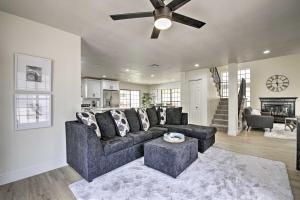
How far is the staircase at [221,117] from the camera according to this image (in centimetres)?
586

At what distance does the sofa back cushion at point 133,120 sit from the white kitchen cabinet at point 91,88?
4831 millimetres

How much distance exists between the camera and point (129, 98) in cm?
1061

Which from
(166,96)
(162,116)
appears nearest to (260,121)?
(162,116)

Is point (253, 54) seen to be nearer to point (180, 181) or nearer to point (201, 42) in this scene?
point (201, 42)

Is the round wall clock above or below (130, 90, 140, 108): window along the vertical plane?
above

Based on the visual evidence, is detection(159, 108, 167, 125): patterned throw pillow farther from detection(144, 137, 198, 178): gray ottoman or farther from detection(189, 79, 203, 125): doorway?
detection(189, 79, 203, 125): doorway

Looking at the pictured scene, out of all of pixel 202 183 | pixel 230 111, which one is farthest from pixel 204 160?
pixel 230 111

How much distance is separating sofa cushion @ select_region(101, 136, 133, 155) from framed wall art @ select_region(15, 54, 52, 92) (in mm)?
1331

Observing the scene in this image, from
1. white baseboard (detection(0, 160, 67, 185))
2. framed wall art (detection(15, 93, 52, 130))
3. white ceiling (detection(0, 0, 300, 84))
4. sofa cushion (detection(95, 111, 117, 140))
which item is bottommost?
white baseboard (detection(0, 160, 67, 185))

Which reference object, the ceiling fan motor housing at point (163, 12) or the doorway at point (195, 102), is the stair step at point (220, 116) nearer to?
the doorway at point (195, 102)

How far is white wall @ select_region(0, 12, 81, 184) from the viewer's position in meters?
2.18

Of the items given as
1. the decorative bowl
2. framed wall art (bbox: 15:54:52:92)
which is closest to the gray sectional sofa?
the decorative bowl

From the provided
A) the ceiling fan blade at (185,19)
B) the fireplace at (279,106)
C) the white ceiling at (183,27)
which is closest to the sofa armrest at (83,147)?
the white ceiling at (183,27)

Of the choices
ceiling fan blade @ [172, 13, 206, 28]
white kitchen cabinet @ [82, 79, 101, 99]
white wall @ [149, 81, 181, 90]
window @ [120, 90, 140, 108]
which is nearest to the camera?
ceiling fan blade @ [172, 13, 206, 28]
